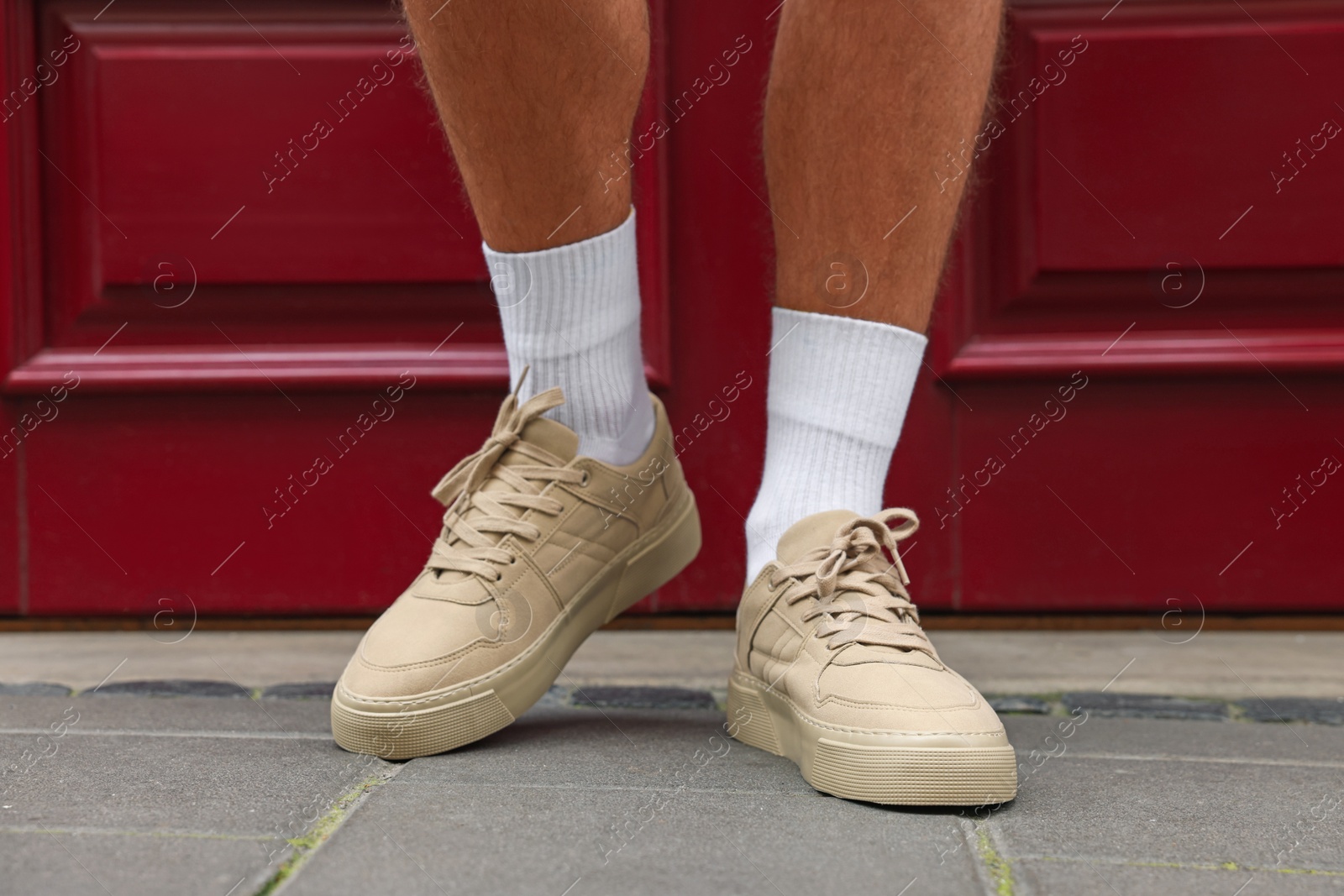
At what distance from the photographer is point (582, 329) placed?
2.95 feet

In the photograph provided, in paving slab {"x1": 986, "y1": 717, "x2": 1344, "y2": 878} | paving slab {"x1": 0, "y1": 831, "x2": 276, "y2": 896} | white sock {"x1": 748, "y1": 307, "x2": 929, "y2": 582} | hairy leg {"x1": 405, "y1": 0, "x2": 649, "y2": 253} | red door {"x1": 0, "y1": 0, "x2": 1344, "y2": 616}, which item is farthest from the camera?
red door {"x1": 0, "y1": 0, "x2": 1344, "y2": 616}

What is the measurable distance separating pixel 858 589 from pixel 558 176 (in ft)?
1.24

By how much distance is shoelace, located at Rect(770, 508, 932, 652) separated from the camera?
31.0 inches

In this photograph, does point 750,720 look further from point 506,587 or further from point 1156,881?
point 1156,881

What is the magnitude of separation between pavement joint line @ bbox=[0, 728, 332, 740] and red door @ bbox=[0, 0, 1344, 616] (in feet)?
1.54

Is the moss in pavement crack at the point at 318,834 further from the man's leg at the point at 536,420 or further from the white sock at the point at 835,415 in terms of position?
the white sock at the point at 835,415

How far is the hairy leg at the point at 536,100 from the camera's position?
2.54 feet

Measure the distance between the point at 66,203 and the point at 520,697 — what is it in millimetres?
904

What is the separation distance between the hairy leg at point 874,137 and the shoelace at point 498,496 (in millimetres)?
233

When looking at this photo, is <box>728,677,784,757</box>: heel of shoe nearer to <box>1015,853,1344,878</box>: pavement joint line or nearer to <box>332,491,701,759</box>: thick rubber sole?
<box>332,491,701,759</box>: thick rubber sole

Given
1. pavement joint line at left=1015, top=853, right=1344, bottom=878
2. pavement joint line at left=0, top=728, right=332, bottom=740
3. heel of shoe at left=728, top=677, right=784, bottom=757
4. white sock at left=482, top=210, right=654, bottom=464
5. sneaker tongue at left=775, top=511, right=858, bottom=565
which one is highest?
white sock at left=482, top=210, right=654, bottom=464

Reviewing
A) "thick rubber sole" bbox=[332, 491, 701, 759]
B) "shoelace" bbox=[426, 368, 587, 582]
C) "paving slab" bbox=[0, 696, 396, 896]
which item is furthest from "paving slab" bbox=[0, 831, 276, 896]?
"shoelace" bbox=[426, 368, 587, 582]

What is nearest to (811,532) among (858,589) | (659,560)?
(858,589)

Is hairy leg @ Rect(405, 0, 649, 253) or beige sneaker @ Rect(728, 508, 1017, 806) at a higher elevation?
hairy leg @ Rect(405, 0, 649, 253)
